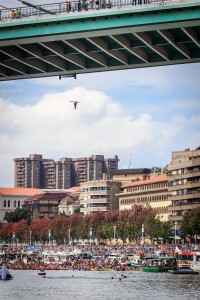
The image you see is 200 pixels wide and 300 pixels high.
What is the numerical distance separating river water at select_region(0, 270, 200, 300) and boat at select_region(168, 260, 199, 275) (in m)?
1.58

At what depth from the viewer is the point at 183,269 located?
9181cm

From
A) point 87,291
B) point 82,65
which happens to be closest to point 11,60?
point 82,65

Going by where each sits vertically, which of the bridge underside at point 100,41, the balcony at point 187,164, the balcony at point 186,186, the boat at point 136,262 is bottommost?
the boat at point 136,262

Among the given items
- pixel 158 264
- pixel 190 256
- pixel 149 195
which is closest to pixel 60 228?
pixel 149 195

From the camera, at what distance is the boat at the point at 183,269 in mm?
91350

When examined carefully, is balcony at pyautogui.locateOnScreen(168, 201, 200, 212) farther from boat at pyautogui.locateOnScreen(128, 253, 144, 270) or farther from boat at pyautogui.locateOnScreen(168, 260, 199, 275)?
boat at pyautogui.locateOnScreen(168, 260, 199, 275)

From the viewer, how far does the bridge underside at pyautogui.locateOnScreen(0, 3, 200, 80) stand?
3020cm

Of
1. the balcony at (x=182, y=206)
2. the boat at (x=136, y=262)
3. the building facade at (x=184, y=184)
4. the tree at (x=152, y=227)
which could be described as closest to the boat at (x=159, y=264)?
the boat at (x=136, y=262)

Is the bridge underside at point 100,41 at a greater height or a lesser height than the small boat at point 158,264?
greater

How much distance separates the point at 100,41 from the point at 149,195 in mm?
137762

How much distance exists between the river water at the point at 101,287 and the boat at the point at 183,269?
1579 mm

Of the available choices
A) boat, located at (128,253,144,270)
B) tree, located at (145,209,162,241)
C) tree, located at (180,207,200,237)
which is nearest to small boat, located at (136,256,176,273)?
boat, located at (128,253,144,270)

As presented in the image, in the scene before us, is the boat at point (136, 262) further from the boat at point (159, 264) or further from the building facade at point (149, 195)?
the building facade at point (149, 195)

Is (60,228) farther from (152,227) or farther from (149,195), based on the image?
(152,227)
